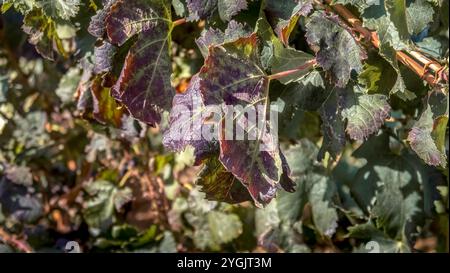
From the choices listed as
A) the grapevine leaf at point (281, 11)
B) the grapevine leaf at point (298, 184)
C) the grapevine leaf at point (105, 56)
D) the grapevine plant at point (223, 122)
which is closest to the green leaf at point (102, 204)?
the grapevine plant at point (223, 122)

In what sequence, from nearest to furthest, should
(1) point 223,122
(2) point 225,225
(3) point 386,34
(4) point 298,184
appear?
(1) point 223,122
(3) point 386,34
(4) point 298,184
(2) point 225,225

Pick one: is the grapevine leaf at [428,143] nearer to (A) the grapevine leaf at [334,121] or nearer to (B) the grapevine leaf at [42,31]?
(A) the grapevine leaf at [334,121]

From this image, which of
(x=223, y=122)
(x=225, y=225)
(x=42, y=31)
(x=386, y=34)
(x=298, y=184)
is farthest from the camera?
(x=225, y=225)

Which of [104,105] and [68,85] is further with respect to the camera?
[68,85]

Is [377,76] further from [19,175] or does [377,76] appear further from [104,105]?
[19,175]

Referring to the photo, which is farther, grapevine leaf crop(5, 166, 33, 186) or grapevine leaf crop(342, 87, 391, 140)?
grapevine leaf crop(5, 166, 33, 186)

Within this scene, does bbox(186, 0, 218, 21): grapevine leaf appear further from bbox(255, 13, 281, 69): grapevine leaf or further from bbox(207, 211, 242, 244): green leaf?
bbox(207, 211, 242, 244): green leaf

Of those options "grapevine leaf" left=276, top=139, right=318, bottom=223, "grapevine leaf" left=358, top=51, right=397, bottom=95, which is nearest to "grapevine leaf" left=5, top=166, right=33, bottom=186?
"grapevine leaf" left=276, top=139, right=318, bottom=223

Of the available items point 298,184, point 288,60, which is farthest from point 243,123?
point 298,184
